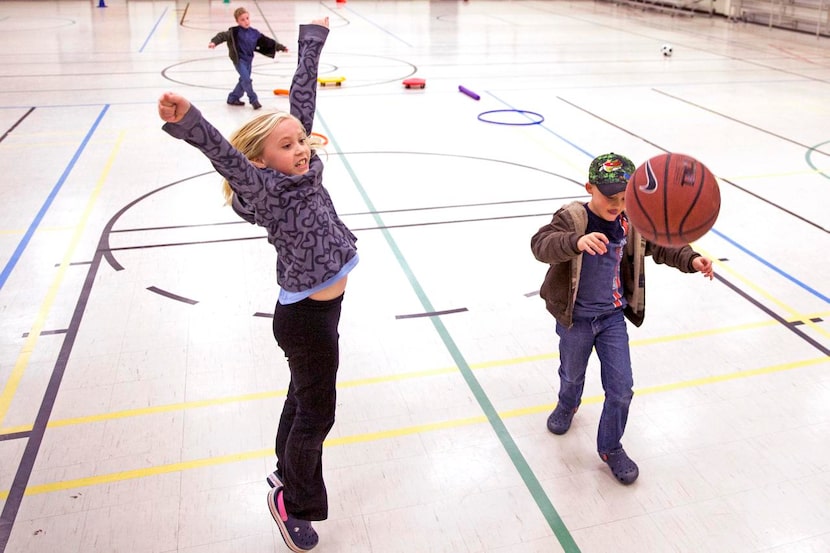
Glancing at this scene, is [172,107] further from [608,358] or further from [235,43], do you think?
[235,43]

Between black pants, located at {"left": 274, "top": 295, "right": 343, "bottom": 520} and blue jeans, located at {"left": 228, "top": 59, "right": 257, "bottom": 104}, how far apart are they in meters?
8.45

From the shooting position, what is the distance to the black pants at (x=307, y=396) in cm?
292

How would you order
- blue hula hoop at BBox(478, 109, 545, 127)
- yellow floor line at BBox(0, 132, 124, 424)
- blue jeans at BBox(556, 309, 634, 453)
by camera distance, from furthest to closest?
1. blue hula hoop at BBox(478, 109, 545, 127)
2. yellow floor line at BBox(0, 132, 124, 424)
3. blue jeans at BBox(556, 309, 634, 453)

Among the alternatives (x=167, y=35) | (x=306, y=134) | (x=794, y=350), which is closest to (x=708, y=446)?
(x=794, y=350)

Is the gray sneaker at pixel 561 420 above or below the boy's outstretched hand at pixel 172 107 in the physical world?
below

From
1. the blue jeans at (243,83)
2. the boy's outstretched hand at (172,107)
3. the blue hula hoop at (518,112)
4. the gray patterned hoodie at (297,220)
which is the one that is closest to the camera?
the boy's outstretched hand at (172,107)

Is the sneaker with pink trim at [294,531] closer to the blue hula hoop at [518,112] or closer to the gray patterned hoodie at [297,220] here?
the gray patterned hoodie at [297,220]

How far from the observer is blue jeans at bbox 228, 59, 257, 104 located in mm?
10812

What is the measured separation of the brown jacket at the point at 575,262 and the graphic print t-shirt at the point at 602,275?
0.05 m

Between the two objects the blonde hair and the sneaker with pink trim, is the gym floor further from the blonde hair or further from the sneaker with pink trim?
the blonde hair

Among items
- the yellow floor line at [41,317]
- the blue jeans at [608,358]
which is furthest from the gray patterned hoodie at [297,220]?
the yellow floor line at [41,317]

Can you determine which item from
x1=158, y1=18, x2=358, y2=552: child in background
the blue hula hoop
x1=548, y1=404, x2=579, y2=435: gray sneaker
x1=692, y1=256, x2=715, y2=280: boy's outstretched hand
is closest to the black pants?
x1=158, y1=18, x2=358, y2=552: child in background

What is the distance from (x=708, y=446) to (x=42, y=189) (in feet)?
21.7

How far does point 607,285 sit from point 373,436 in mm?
1445
